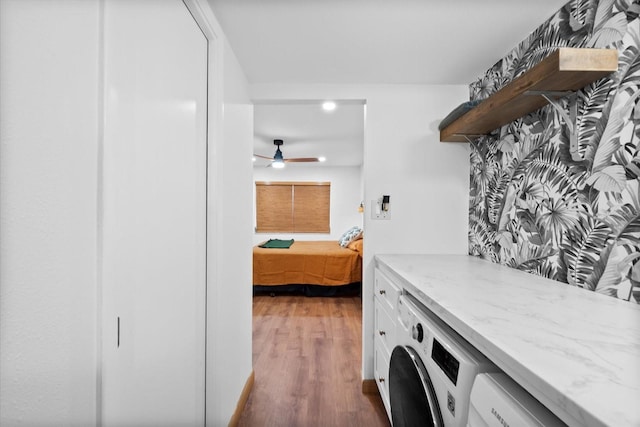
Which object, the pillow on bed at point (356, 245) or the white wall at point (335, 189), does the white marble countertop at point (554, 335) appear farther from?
the white wall at point (335, 189)

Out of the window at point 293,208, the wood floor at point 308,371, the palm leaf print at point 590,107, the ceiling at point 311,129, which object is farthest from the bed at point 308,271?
the palm leaf print at point 590,107

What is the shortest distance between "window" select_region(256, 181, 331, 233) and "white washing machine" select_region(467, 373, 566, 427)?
19.3 ft

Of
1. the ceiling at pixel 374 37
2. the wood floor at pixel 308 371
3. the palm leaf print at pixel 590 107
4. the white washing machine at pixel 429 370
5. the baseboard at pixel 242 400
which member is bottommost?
the wood floor at pixel 308 371

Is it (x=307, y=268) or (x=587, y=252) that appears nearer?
(x=587, y=252)

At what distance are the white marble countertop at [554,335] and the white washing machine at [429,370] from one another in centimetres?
6

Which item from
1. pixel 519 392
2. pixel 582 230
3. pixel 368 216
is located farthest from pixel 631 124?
pixel 368 216

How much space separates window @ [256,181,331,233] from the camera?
6.65 metres

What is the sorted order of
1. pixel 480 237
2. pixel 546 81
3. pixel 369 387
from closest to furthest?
pixel 546 81 → pixel 480 237 → pixel 369 387

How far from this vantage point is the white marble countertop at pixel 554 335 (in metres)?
0.55

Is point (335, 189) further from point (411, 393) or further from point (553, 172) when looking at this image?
point (411, 393)

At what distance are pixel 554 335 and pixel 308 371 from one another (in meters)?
2.01

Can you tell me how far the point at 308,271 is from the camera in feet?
14.6

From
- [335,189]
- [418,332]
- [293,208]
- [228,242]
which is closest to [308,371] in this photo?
[228,242]

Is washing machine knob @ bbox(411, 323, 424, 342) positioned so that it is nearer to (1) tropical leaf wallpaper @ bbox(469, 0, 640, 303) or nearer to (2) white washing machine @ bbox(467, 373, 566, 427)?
(2) white washing machine @ bbox(467, 373, 566, 427)
